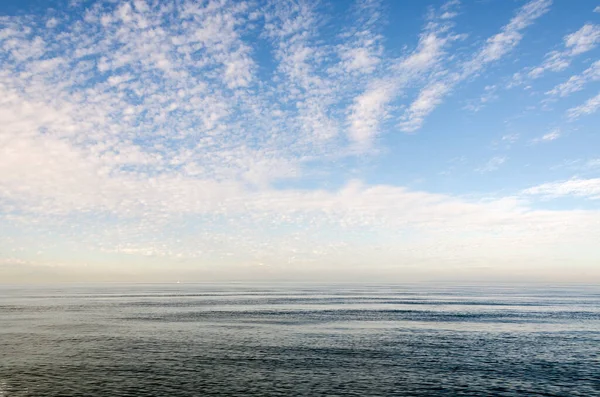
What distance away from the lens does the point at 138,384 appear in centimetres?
4116

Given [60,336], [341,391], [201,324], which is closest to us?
[341,391]

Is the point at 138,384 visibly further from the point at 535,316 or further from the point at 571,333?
the point at 535,316

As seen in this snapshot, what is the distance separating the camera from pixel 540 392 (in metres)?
39.3

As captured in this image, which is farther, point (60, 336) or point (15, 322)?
point (15, 322)

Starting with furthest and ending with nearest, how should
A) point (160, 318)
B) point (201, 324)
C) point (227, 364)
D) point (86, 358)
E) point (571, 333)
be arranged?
point (160, 318) < point (201, 324) < point (571, 333) < point (86, 358) < point (227, 364)

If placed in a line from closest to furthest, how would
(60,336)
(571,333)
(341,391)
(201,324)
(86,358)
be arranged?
(341,391)
(86,358)
(60,336)
(571,333)
(201,324)

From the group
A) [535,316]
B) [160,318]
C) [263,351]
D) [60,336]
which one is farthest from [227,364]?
[535,316]

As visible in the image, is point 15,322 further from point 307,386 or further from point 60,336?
point 307,386

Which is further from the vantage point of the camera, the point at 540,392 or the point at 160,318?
the point at 160,318

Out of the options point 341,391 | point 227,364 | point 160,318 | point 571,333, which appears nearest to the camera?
point 341,391

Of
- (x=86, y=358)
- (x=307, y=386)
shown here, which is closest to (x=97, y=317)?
(x=86, y=358)

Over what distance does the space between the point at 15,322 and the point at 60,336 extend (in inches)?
1136

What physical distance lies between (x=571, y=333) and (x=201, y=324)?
65755 millimetres

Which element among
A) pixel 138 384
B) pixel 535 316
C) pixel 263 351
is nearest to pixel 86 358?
pixel 138 384
